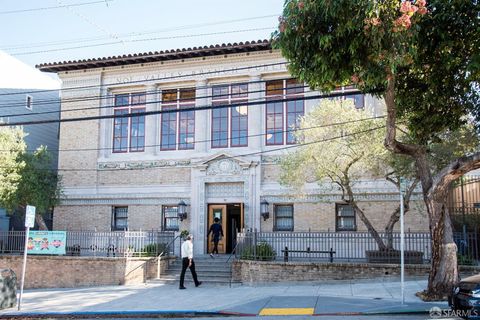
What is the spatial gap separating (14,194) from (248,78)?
11760mm

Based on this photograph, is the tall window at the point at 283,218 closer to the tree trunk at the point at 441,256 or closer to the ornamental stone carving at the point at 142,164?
the ornamental stone carving at the point at 142,164

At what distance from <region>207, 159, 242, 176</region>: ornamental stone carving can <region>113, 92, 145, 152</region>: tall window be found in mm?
3914

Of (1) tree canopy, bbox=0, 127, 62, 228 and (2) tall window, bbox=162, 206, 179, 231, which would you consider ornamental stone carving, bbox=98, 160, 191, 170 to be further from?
(1) tree canopy, bbox=0, 127, 62, 228

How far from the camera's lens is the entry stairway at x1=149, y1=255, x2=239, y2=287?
1927 centimetres

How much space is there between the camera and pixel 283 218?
2366 centimetres

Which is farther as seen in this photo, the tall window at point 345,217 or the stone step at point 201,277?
the tall window at point 345,217

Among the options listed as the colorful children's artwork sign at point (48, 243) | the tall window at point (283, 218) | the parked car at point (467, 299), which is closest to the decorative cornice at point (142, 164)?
the tall window at point (283, 218)

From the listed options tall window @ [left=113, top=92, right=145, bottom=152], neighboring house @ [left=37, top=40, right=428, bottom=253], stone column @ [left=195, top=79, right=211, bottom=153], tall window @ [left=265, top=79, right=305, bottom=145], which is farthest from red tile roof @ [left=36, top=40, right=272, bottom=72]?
tall window @ [left=265, top=79, right=305, bottom=145]

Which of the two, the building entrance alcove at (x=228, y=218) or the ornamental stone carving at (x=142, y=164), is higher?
the ornamental stone carving at (x=142, y=164)

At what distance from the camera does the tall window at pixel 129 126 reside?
85.6 ft

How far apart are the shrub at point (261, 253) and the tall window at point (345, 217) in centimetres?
494

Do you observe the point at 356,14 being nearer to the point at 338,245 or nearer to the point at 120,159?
the point at 338,245

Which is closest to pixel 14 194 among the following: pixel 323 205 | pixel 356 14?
pixel 323 205

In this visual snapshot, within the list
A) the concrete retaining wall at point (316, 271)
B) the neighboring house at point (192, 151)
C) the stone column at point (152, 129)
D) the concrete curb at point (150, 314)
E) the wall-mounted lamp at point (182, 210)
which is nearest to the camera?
the concrete curb at point (150, 314)
